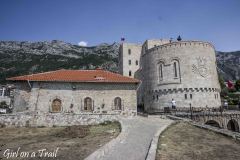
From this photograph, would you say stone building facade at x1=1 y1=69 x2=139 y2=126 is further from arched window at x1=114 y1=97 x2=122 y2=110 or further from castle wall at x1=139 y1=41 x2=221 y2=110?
castle wall at x1=139 y1=41 x2=221 y2=110

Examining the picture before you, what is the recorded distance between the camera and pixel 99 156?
8031 mm

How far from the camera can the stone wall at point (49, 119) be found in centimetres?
1864

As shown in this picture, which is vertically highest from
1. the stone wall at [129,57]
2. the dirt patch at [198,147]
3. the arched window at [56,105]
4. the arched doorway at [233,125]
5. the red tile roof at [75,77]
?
the stone wall at [129,57]

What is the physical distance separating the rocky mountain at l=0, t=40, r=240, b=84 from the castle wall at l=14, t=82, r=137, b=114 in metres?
69.4

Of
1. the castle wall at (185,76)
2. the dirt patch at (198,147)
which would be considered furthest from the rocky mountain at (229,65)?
the dirt patch at (198,147)

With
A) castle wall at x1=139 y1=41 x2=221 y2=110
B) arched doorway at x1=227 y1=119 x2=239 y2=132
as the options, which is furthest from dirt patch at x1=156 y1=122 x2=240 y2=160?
castle wall at x1=139 y1=41 x2=221 y2=110

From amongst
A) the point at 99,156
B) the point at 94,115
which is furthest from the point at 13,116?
the point at 99,156

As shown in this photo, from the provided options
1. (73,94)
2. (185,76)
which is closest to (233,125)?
(185,76)

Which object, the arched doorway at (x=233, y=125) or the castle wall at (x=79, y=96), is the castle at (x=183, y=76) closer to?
the arched doorway at (x=233, y=125)

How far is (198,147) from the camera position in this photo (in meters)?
10.1

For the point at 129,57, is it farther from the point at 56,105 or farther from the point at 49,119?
the point at 49,119

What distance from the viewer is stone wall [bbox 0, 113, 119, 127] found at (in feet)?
61.2

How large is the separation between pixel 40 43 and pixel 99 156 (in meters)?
137

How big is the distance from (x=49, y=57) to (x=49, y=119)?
9800 cm
